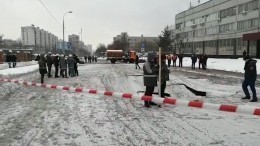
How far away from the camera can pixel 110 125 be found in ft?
26.4

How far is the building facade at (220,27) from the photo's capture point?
61.6 m

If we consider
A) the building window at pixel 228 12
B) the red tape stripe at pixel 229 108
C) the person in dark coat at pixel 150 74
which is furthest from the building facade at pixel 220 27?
the red tape stripe at pixel 229 108

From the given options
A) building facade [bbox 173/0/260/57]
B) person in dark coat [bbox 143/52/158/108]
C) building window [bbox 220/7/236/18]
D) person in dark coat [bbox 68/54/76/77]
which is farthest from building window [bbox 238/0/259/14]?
person in dark coat [bbox 143/52/158/108]

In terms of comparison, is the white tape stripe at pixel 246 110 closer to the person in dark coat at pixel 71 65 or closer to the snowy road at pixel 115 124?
the snowy road at pixel 115 124

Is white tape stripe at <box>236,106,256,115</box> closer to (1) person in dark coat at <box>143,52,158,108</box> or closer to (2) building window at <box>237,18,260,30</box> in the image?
(1) person in dark coat at <box>143,52,158,108</box>

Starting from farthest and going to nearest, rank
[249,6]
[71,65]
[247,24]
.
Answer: [247,24] < [249,6] < [71,65]

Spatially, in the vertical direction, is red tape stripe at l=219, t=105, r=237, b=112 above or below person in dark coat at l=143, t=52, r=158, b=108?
below

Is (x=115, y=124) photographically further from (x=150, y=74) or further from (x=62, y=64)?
(x=62, y=64)

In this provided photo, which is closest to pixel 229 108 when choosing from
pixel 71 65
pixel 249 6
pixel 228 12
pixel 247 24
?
pixel 71 65

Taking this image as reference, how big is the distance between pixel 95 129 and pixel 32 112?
10.1ft

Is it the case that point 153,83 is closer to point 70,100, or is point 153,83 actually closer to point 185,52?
→ point 70,100

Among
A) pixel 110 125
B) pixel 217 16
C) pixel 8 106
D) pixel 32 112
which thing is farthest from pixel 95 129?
pixel 217 16

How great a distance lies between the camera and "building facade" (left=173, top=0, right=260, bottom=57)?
202ft

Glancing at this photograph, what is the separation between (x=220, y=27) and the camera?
246 feet
